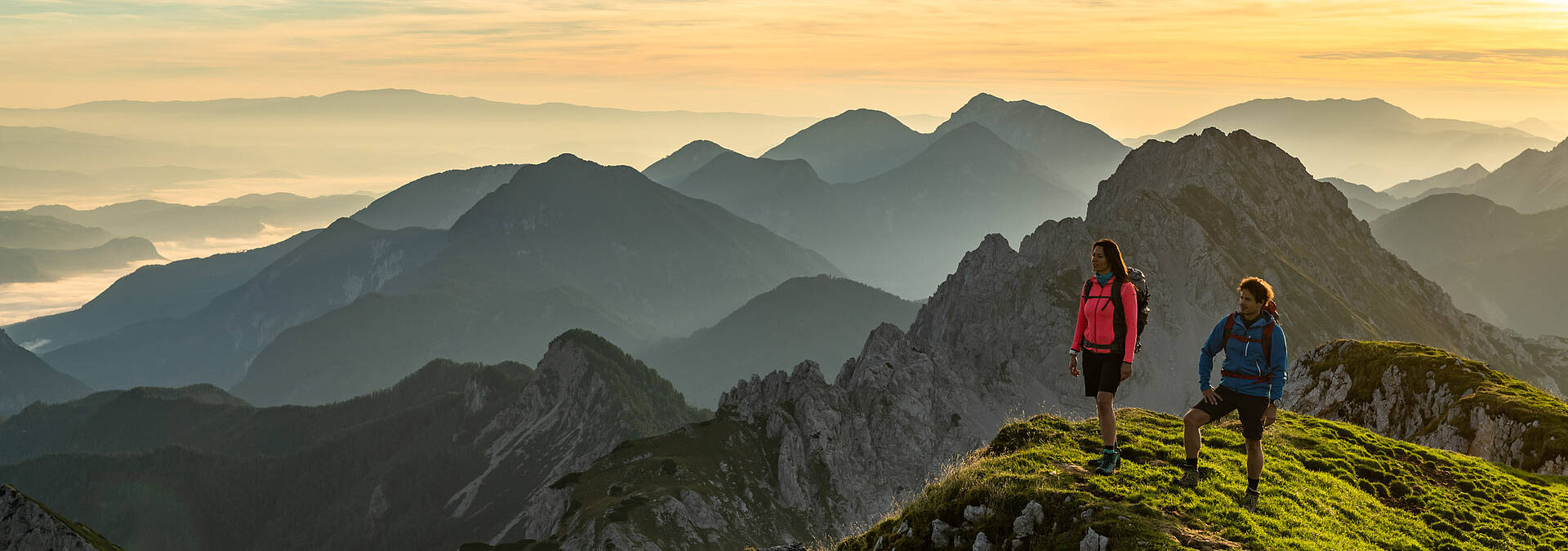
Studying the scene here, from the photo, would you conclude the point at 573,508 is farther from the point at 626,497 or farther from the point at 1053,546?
the point at 1053,546

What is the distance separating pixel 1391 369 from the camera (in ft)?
173

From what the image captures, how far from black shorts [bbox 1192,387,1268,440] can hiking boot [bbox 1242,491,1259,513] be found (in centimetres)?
141

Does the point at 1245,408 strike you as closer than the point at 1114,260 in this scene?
Yes

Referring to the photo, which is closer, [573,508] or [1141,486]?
[1141,486]

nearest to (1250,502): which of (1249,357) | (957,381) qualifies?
(1249,357)

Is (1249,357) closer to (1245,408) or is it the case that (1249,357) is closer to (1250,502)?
(1245,408)

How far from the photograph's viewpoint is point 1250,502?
22.3 m

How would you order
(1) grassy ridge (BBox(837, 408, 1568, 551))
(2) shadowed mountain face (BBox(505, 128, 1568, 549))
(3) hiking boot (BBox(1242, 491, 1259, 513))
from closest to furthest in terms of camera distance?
(1) grassy ridge (BBox(837, 408, 1568, 551)), (3) hiking boot (BBox(1242, 491, 1259, 513)), (2) shadowed mountain face (BBox(505, 128, 1568, 549))

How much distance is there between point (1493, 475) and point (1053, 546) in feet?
67.9

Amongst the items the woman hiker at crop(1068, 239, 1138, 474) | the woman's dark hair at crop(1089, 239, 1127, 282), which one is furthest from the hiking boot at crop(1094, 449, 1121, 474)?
the woman's dark hair at crop(1089, 239, 1127, 282)

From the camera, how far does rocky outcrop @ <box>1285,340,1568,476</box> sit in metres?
41.8

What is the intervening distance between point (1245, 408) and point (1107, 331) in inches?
152

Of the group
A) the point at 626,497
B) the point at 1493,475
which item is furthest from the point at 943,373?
the point at 1493,475

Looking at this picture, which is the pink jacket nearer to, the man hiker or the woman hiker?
the woman hiker
